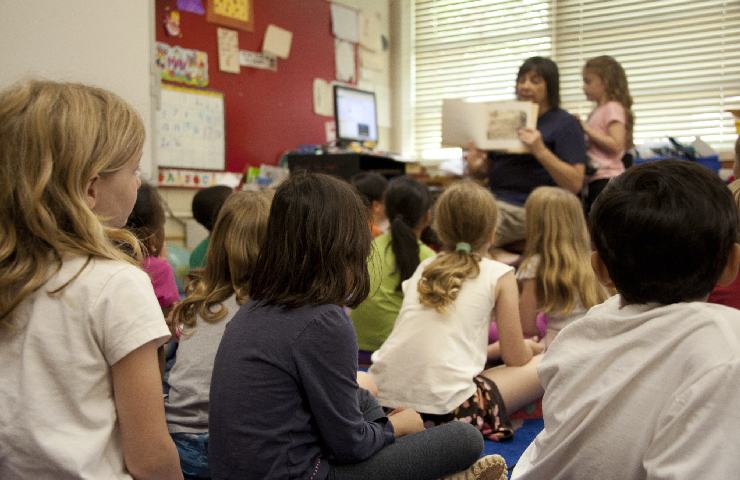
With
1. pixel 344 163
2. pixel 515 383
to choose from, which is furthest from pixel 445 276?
pixel 344 163

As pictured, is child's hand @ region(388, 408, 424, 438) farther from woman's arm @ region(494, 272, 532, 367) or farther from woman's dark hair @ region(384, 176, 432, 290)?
woman's dark hair @ region(384, 176, 432, 290)

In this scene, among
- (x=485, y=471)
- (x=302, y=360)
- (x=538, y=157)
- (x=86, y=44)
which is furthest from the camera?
(x=538, y=157)

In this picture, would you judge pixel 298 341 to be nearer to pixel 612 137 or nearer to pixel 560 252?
pixel 560 252

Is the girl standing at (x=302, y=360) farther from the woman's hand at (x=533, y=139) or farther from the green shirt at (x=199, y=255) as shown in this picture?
the woman's hand at (x=533, y=139)

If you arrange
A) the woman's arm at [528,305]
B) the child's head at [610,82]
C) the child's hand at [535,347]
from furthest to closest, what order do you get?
the child's head at [610,82] < the woman's arm at [528,305] < the child's hand at [535,347]

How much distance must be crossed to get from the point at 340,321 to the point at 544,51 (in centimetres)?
399

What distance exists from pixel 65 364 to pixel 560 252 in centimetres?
174

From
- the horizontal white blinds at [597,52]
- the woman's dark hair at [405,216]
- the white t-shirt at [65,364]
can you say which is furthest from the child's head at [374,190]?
the white t-shirt at [65,364]

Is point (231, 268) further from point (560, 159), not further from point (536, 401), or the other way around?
point (560, 159)

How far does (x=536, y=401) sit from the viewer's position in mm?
2240

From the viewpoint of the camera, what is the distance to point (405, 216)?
2.62 metres

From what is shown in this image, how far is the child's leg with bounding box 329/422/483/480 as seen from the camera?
1275 mm

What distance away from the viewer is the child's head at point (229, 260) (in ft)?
5.29

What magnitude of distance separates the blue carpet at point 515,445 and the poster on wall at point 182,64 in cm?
260
